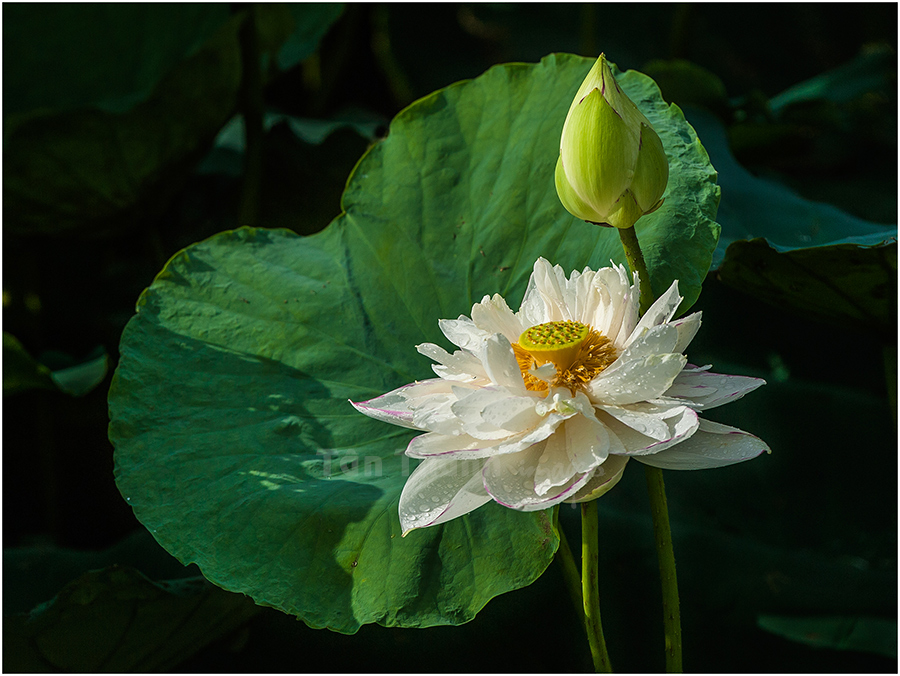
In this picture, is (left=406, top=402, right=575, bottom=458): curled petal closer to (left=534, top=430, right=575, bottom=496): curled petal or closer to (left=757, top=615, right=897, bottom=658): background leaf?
(left=534, top=430, right=575, bottom=496): curled petal

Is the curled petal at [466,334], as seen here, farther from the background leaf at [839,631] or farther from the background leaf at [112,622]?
the background leaf at [839,631]

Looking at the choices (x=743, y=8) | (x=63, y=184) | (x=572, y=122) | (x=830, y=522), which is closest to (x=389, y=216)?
(x=572, y=122)

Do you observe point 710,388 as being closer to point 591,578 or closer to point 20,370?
point 591,578

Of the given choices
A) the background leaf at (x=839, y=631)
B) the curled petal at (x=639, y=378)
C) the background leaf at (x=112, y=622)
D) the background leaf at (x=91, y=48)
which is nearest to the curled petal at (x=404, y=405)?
the curled petal at (x=639, y=378)

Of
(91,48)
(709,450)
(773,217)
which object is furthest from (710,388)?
(91,48)

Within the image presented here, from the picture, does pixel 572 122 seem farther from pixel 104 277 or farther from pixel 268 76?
pixel 104 277

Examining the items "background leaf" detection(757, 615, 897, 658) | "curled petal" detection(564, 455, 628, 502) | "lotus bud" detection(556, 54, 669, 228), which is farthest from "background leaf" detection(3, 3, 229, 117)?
"background leaf" detection(757, 615, 897, 658)

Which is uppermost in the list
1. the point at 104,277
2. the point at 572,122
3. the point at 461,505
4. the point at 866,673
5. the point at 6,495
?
the point at 572,122
